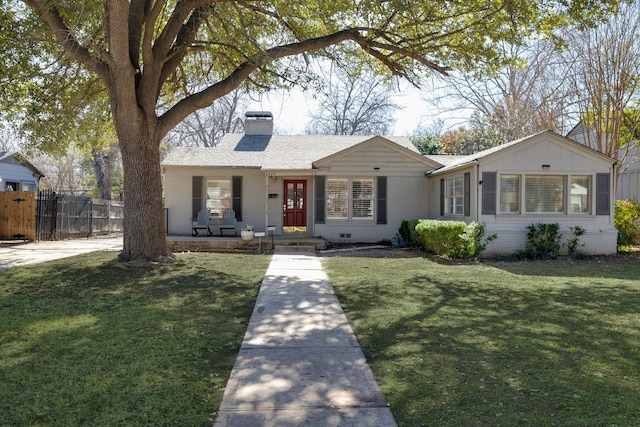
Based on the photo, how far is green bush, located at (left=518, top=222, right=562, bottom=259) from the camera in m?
12.0

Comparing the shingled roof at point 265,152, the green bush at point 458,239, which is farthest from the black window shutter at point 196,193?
the green bush at point 458,239

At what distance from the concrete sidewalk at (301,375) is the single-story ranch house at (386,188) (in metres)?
8.08

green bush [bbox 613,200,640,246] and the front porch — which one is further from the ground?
green bush [bbox 613,200,640,246]

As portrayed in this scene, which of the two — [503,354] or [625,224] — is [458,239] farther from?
[503,354]

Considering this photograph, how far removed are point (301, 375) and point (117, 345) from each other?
1937 millimetres

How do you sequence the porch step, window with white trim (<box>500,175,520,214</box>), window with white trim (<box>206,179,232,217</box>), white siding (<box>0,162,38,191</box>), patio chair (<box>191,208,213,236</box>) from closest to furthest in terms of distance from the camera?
window with white trim (<box>500,175,520,214</box>) < the porch step < patio chair (<box>191,208,213,236</box>) < window with white trim (<box>206,179,232,217</box>) < white siding (<box>0,162,38,191</box>)

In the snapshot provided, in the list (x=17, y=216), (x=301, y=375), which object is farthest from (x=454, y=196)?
(x=17, y=216)

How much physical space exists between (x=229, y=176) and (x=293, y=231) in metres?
3.08

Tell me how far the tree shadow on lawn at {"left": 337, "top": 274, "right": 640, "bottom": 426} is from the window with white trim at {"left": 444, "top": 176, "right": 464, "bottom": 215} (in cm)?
658

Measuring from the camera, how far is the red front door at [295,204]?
53.9 feet

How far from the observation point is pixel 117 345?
172 inches

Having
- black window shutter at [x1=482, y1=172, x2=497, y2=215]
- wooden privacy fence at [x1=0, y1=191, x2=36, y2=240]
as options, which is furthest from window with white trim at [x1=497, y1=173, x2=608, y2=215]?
wooden privacy fence at [x1=0, y1=191, x2=36, y2=240]

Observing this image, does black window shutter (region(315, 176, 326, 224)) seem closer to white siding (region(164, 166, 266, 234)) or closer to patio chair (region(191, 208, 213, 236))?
white siding (region(164, 166, 266, 234))

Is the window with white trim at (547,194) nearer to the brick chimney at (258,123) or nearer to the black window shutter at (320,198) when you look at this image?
the black window shutter at (320,198)
